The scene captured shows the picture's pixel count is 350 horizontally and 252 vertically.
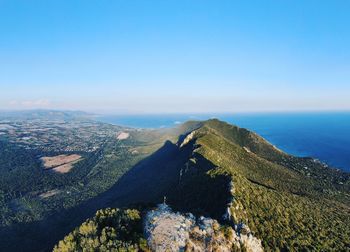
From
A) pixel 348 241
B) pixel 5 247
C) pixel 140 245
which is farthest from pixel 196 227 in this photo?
pixel 5 247

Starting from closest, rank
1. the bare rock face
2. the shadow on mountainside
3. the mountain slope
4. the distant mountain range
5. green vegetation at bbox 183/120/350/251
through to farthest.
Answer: the bare rock face
the distant mountain range
the mountain slope
green vegetation at bbox 183/120/350/251
the shadow on mountainside

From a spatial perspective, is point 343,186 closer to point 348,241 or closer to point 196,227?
point 348,241

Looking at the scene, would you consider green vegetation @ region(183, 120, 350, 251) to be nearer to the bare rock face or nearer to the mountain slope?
the mountain slope

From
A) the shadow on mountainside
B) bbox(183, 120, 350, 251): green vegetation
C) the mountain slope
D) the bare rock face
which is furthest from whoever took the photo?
the shadow on mountainside

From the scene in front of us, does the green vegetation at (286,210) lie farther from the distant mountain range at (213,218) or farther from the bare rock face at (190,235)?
the bare rock face at (190,235)

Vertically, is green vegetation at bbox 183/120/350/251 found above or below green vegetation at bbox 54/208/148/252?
below

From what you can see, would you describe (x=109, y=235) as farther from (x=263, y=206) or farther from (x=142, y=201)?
(x=142, y=201)

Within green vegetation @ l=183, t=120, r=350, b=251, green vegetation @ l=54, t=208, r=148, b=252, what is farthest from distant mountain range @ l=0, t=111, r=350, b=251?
green vegetation @ l=183, t=120, r=350, b=251

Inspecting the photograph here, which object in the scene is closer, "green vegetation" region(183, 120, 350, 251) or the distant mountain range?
the distant mountain range
